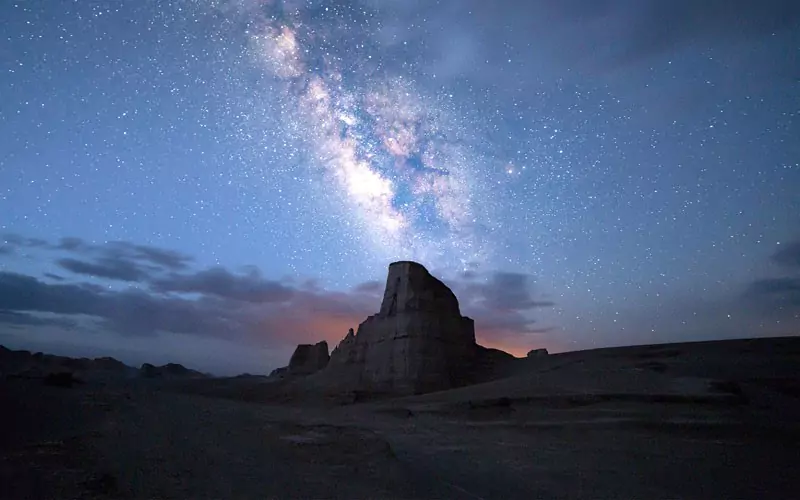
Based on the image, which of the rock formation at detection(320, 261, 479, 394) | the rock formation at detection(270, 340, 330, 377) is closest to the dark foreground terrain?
the rock formation at detection(320, 261, 479, 394)

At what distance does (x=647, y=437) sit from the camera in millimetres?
12055

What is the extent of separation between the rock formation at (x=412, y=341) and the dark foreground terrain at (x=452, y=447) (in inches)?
547

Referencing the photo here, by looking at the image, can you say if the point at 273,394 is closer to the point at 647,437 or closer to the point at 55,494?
the point at 647,437

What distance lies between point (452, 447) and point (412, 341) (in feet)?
74.4

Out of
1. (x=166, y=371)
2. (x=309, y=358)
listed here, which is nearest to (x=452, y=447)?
(x=309, y=358)

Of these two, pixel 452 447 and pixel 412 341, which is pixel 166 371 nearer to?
pixel 412 341

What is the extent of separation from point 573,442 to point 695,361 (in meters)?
13.9

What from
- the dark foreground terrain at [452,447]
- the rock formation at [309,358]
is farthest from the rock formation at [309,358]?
the dark foreground terrain at [452,447]

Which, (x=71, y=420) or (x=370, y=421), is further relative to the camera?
(x=370, y=421)

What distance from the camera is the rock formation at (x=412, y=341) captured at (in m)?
32.5

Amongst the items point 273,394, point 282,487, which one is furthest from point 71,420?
point 273,394

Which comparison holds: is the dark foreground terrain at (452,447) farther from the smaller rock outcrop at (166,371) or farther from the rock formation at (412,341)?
the smaller rock outcrop at (166,371)

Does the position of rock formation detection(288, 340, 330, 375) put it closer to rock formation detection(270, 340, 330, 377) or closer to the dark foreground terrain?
rock formation detection(270, 340, 330, 377)

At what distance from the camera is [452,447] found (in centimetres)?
1112
